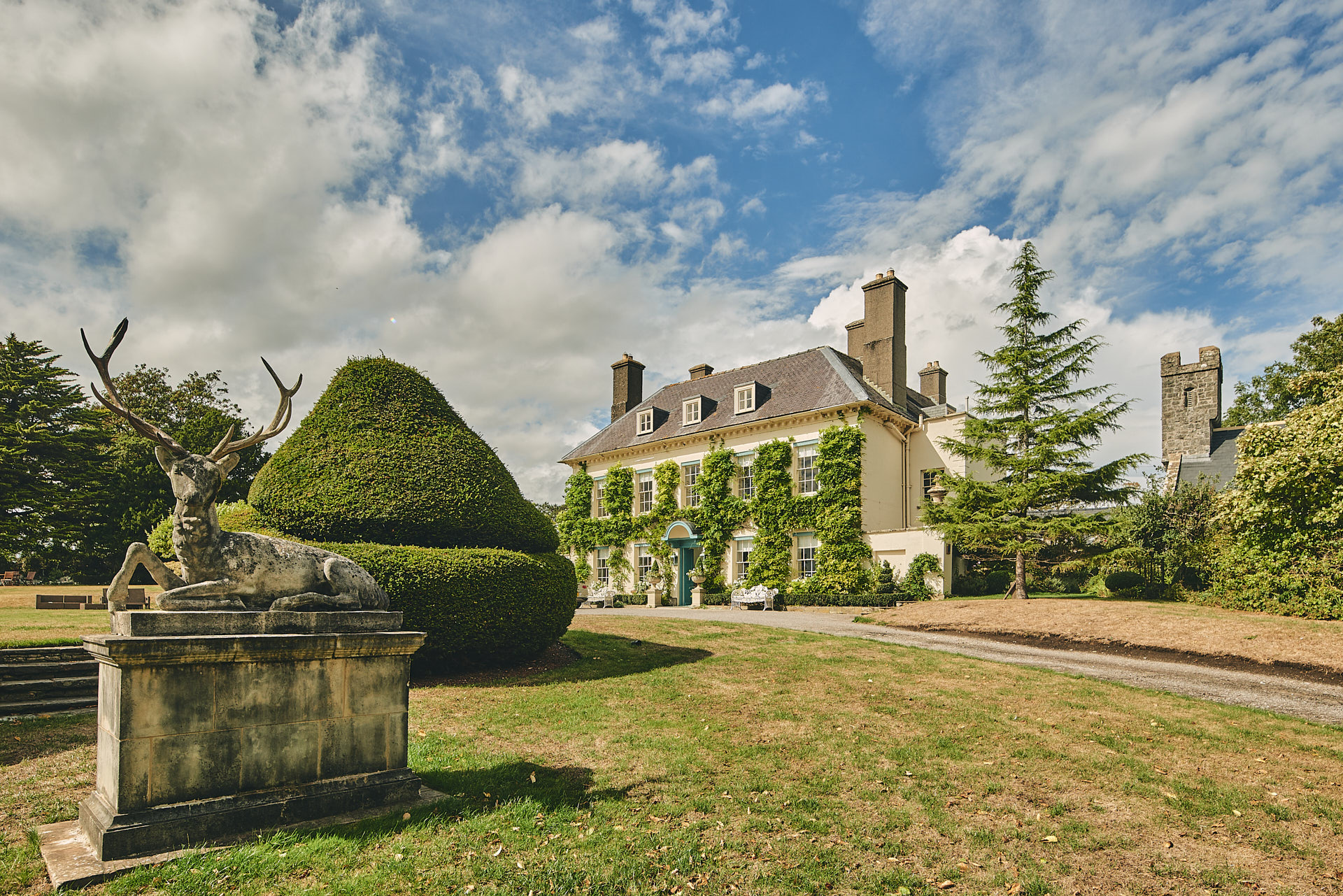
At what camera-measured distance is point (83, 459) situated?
97.2 feet

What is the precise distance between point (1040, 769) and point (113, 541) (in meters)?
38.6

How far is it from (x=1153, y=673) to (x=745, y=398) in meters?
18.0

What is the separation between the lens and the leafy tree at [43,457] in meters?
27.2

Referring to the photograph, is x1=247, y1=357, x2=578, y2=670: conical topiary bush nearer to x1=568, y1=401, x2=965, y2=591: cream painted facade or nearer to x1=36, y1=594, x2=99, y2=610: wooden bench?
x1=568, y1=401, x2=965, y2=591: cream painted facade

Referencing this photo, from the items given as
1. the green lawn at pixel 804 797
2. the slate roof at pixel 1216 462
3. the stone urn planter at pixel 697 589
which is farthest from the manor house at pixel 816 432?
the green lawn at pixel 804 797

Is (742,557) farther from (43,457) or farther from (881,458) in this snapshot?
(43,457)

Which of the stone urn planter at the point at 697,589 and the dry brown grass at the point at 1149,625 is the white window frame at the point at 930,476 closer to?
the dry brown grass at the point at 1149,625

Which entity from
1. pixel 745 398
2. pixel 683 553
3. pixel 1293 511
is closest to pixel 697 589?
pixel 683 553

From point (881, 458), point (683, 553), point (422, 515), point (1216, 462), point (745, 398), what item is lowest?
point (683, 553)

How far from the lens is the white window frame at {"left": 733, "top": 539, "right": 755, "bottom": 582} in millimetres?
25578

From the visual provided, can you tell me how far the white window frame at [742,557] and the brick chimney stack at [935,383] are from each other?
13.9 meters

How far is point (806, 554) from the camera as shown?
79.4 feet

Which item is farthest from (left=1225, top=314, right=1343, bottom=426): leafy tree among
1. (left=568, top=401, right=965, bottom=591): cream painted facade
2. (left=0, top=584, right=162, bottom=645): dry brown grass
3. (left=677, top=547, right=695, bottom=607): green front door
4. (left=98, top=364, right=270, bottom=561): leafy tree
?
(left=98, top=364, right=270, bottom=561): leafy tree

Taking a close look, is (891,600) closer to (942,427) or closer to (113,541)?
(942,427)
